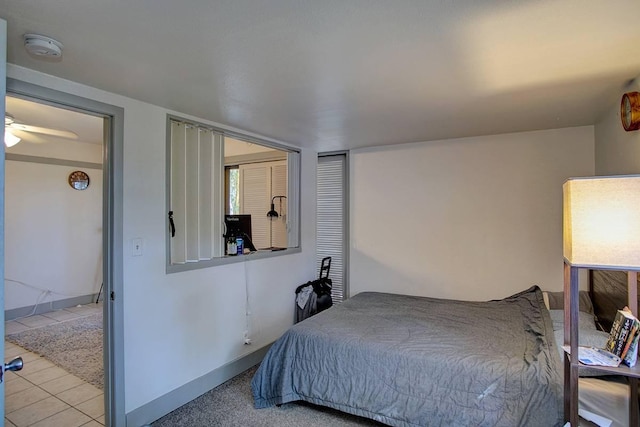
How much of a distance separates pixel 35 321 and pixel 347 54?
541cm

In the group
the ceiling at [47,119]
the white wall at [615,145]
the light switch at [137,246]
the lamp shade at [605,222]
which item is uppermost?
the ceiling at [47,119]

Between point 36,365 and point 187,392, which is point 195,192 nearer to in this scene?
Result: point 187,392

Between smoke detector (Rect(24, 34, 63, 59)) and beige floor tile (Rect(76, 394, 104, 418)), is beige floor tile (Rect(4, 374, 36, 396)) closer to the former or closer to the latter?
beige floor tile (Rect(76, 394, 104, 418))

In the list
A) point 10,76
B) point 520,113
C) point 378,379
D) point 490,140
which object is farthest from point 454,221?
point 10,76

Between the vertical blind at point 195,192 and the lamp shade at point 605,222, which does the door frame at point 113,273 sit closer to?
the vertical blind at point 195,192

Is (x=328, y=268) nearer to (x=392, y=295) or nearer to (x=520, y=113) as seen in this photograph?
(x=392, y=295)

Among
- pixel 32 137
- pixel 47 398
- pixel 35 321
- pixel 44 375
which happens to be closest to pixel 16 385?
pixel 44 375

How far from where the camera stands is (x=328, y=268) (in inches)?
178

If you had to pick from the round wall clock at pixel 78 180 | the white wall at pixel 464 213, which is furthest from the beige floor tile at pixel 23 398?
the round wall clock at pixel 78 180

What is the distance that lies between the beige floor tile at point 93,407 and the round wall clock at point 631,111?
409 centimetres

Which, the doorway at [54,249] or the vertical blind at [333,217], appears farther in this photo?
the vertical blind at [333,217]

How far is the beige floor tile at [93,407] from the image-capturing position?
2643 mm

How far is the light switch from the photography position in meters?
2.45

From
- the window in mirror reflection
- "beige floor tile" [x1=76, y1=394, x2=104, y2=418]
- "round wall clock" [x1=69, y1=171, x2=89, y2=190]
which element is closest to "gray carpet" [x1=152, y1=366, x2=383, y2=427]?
"beige floor tile" [x1=76, y1=394, x2=104, y2=418]
